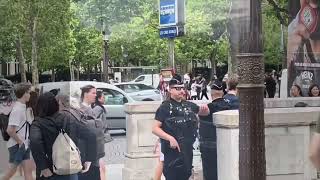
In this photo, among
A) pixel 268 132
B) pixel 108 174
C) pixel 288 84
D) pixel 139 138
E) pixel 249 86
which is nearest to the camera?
pixel 249 86

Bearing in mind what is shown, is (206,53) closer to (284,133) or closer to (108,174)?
(108,174)

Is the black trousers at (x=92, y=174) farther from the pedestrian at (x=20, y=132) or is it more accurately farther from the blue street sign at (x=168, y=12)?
the blue street sign at (x=168, y=12)

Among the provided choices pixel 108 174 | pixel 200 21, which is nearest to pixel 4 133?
pixel 108 174

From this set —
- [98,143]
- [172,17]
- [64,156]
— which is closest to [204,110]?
[98,143]

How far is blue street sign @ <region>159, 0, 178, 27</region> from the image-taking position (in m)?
11.2

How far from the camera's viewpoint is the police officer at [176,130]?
6566 millimetres

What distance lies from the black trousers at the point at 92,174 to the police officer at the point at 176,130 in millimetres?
759

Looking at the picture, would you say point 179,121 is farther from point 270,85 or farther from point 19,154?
point 270,85

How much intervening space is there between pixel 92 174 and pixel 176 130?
1052mm

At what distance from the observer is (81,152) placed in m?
6.27

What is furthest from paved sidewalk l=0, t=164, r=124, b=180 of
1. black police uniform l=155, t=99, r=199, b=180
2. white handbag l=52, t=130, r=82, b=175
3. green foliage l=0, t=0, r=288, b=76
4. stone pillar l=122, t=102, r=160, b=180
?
white handbag l=52, t=130, r=82, b=175

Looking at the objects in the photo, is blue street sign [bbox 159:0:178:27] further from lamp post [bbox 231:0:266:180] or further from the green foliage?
lamp post [bbox 231:0:266:180]

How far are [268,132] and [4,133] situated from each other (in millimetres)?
4580

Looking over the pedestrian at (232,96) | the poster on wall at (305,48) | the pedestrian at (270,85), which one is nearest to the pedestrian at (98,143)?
the pedestrian at (232,96)
